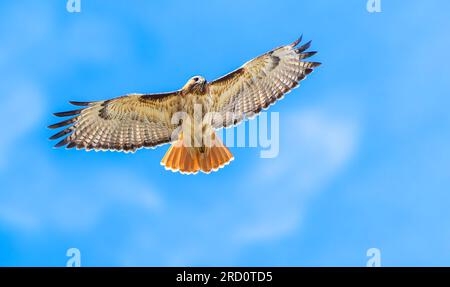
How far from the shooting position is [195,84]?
11.0 meters

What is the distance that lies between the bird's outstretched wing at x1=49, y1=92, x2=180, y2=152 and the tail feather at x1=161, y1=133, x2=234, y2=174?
488 millimetres

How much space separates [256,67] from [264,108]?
64 cm

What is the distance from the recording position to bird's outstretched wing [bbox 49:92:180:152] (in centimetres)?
1164

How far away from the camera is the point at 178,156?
1148cm

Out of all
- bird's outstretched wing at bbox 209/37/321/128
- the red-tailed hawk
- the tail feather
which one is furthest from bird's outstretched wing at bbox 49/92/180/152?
bird's outstretched wing at bbox 209/37/321/128

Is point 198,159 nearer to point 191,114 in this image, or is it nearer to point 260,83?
point 191,114

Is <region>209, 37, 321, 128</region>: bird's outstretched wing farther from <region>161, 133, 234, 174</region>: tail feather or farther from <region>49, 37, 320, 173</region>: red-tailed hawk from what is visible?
<region>161, 133, 234, 174</region>: tail feather

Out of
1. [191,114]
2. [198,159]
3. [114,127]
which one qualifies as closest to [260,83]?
[191,114]

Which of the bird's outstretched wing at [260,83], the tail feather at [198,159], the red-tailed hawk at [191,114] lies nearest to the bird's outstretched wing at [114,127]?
the red-tailed hawk at [191,114]

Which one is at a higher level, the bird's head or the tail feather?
the bird's head

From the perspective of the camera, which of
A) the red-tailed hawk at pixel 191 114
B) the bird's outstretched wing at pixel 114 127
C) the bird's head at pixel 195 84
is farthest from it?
the bird's outstretched wing at pixel 114 127

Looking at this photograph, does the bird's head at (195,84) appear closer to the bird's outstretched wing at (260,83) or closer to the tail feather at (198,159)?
the bird's outstretched wing at (260,83)

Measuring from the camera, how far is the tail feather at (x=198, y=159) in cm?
1138

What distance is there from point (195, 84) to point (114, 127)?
171 centimetres
